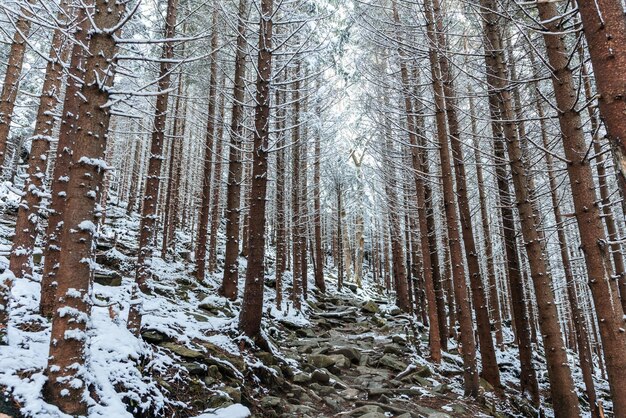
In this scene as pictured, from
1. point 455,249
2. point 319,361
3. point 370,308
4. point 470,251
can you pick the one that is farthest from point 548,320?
point 370,308

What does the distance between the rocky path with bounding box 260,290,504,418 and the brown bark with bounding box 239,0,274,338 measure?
36.9 inches

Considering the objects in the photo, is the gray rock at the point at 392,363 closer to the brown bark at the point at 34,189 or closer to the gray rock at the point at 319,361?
the gray rock at the point at 319,361

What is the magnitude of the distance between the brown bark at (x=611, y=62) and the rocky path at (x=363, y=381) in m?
4.91

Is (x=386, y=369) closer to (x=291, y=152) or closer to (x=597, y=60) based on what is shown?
(x=597, y=60)

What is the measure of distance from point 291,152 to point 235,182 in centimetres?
623

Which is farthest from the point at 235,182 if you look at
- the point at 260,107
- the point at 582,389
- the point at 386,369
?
the point at 582,389

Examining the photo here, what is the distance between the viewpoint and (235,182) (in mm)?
10383

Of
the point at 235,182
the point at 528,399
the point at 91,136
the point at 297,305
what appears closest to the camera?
the point at 91,136

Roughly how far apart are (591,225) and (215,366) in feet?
16.9

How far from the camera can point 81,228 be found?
3303 millimetres

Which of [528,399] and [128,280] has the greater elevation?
[128,280]

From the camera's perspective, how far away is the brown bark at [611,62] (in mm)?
2666

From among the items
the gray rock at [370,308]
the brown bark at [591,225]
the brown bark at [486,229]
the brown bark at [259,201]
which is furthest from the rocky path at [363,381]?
the brown bark at [486,229]

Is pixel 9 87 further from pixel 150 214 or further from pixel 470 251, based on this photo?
pixel 470 251
